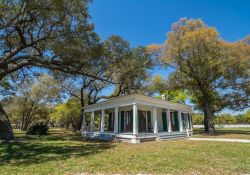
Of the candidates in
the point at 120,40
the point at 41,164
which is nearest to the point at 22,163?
the point at 41,164

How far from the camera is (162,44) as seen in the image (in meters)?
21.5

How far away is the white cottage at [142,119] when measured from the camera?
14.0m

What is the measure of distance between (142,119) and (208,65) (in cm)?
904

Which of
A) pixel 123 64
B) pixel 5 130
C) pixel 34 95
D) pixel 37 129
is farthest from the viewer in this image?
pixel 34 95

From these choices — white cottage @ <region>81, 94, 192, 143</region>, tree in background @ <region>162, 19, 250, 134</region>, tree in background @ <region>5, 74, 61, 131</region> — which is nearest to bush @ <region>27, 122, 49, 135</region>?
white cottage @ <region>81, 94, 192, 143</region>

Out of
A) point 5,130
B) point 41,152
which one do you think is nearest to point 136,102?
point 41,152

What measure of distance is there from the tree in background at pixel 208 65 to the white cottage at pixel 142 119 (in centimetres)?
357

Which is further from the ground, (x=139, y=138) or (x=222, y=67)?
(x=222, y=67)

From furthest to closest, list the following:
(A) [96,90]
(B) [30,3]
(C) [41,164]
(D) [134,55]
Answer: (A) [96,90] → (D) [134,55] → (B) [30,3] → (C) [41,164]

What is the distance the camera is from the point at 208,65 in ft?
65.1

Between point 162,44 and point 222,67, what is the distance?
21.6 ft

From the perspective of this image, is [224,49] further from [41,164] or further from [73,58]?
[41,164]

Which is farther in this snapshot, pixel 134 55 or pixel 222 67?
pixel 222 67

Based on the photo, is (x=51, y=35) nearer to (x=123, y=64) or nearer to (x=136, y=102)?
(x=123, y=64)
